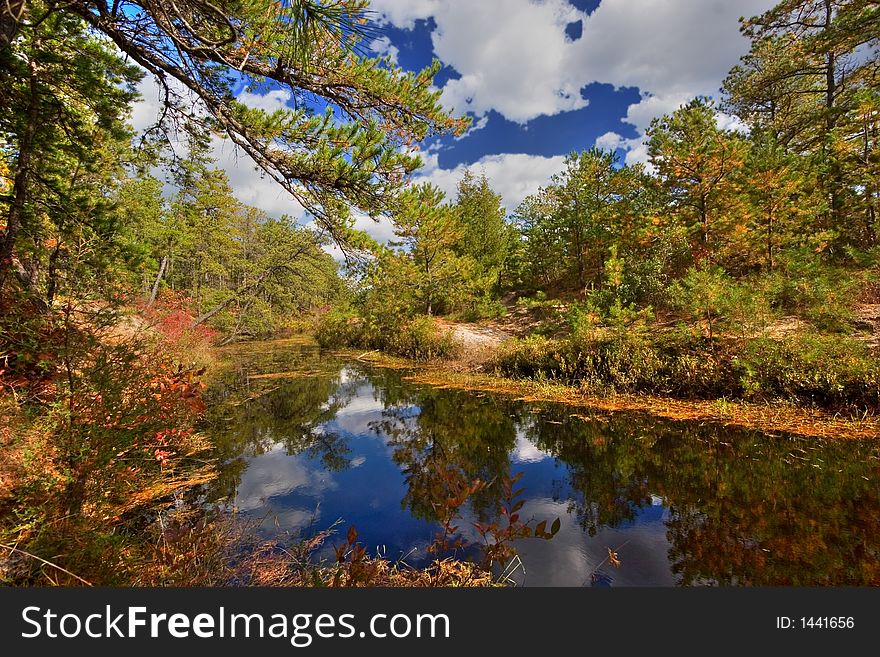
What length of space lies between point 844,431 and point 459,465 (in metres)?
7.82

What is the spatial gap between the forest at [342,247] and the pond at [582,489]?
1343 millimetres

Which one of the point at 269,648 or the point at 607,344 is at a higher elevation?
the point at 607,344

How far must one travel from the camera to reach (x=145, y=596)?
2217 millimetres

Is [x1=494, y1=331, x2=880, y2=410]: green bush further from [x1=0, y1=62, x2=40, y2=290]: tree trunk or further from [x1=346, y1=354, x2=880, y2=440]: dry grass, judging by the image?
[x1=0, y1=62, x2=40, y2=290]: tree trunk

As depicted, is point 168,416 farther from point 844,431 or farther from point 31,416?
point 844,431

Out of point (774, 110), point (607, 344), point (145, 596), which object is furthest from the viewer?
point (774, 110)

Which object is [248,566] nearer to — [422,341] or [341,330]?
[422,341]

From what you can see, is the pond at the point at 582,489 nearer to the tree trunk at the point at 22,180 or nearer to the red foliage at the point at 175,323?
the tree trunk at the point at 22,180

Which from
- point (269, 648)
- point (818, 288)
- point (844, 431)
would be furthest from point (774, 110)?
point (269, 648)

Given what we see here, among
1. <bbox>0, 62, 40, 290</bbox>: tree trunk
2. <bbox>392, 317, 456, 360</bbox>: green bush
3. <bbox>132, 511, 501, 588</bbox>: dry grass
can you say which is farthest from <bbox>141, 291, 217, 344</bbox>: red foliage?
<bbox>132, 511, 501, 588</bbox>: dry grass

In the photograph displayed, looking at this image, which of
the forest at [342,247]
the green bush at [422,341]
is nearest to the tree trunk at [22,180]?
the forest at [342,247]

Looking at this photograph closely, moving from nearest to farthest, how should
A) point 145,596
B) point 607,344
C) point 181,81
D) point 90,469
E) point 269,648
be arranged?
point 269,648, point 145,596, point 90,469, point 181,81, point 607,344

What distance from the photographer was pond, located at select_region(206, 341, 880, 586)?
401 centimetres

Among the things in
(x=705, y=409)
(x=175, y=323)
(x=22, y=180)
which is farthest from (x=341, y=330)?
(x=705, y=409)
